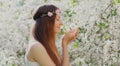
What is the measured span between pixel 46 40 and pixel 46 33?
0.05m

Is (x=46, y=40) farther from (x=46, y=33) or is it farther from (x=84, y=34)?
(x=84, y=34)

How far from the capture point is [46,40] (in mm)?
2930

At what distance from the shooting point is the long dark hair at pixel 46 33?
292cm

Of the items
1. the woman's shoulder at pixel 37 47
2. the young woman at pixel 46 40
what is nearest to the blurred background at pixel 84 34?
the young woman at pixel 46 40

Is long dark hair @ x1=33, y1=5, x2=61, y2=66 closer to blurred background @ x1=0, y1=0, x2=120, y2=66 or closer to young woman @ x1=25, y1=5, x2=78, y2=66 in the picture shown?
young woman @ x1=25, y1=5, x2=78, y2=66

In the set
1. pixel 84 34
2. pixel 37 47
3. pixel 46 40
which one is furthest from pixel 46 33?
pixel 84 34

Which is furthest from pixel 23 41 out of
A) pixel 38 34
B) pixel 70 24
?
pixel 38 34

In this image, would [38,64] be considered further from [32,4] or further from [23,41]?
[32,4]

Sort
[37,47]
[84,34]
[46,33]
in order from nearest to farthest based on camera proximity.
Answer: [37,47]
[46,33]
[84,34]

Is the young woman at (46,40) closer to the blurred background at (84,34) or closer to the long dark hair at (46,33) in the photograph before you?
the long dark hair at (46,33)

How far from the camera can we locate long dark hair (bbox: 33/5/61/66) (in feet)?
9.57

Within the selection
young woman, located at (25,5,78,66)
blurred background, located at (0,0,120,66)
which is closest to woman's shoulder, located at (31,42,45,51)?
young woman, located at (25,5,78,66)

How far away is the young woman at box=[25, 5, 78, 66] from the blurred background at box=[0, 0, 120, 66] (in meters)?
1.93

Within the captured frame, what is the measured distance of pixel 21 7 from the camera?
6.57 meters
